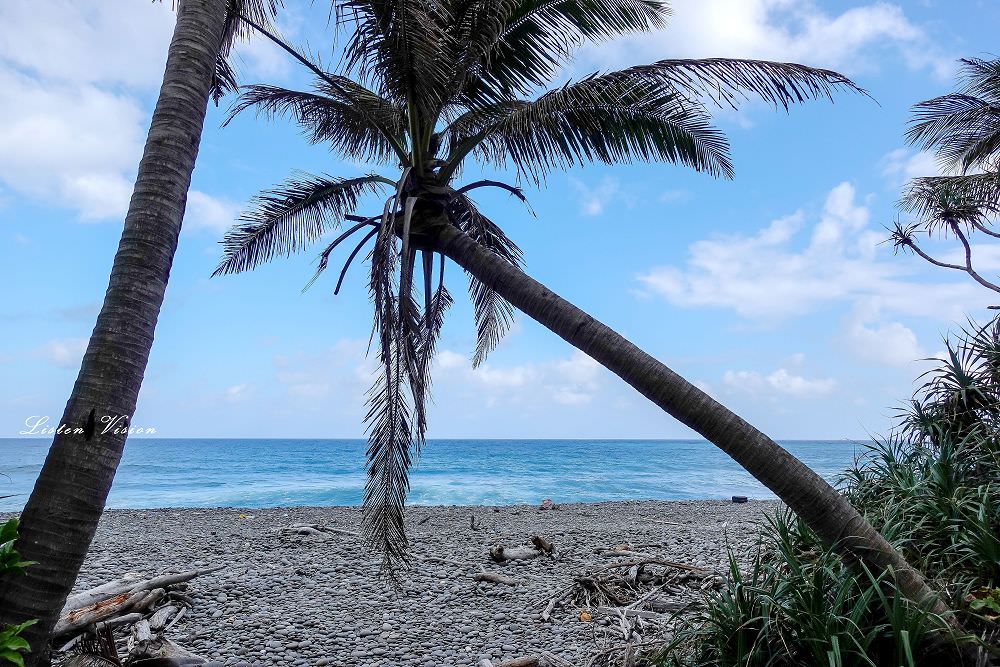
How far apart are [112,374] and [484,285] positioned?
4002mm

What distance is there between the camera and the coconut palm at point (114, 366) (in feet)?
9.66

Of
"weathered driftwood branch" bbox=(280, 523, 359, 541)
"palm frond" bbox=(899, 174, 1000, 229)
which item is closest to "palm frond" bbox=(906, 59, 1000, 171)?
"palm frond" bbox=(899, 174, 1000, 229)

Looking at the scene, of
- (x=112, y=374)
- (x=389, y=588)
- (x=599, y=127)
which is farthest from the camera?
(x=389, y=588)

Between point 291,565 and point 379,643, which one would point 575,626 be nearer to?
point 379,643

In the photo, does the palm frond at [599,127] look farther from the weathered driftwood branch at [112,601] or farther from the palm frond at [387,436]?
the weathered driftwood branch at [112,601]

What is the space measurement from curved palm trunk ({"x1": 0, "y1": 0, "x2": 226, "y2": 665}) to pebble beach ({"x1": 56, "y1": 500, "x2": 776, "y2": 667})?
7.63ft

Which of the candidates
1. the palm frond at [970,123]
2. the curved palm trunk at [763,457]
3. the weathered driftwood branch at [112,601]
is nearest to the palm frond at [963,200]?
the palm frond at [970,123]

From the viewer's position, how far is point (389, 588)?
6.84 meters

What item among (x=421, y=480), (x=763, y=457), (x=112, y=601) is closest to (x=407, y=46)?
(x=763, y=457)

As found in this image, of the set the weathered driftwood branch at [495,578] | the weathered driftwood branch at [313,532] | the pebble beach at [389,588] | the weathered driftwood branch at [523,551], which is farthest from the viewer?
the weathered driftwood branch at [313,532]

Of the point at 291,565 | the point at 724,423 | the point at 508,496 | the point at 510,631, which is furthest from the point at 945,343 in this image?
the point at 508,496

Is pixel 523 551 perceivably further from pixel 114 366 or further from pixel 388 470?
pixel 114 366

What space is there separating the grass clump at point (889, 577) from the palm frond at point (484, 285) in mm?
3114

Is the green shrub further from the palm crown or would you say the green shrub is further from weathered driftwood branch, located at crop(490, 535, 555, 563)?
weathered driftwood branch, located at crop(490, 535, 555, 563)
